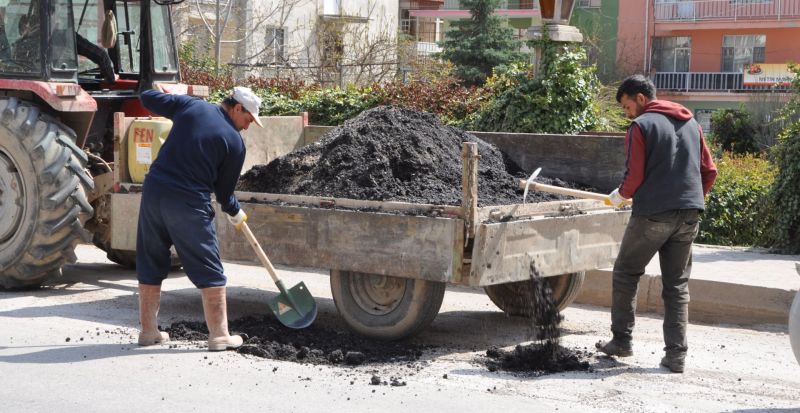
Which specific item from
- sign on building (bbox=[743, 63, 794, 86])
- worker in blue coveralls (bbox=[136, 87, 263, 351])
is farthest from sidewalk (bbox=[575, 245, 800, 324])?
sign on building (bbox=[743, 63, 794, 86])

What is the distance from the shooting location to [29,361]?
20.8 ft

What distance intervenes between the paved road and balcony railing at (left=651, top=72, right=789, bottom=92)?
99.2 feet

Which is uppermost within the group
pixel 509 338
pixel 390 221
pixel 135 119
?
pixel 135 119

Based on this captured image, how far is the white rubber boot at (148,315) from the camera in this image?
6797mm

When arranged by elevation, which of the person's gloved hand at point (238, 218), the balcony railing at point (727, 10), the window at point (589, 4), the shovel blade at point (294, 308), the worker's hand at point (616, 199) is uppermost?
the window at point (589, 4)

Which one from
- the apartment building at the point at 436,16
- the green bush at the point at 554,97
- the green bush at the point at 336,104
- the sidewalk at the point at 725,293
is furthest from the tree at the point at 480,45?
the sidewalk at the point at 725,293

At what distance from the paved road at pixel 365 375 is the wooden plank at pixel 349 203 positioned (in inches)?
36.5

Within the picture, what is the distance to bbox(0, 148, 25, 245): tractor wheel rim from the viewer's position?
892 cm

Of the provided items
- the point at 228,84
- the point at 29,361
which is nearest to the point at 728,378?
the point at 29,361

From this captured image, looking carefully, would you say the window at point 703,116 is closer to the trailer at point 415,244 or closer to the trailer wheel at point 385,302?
the trailer at point 415,244

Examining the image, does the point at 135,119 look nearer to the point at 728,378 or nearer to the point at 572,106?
the point at 728,378

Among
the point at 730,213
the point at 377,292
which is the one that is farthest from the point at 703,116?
the point at 377,292

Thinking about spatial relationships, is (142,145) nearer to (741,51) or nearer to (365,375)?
(365,375)

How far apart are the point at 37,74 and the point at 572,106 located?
631 centimetres
